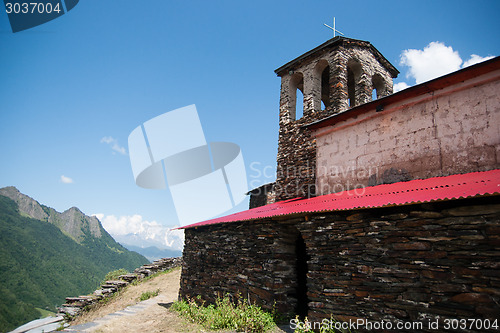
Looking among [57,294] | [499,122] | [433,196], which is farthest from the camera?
[57,294]

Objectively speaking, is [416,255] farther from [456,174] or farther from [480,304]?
[456,174]

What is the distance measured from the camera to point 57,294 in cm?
5284

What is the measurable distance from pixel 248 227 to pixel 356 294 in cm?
320

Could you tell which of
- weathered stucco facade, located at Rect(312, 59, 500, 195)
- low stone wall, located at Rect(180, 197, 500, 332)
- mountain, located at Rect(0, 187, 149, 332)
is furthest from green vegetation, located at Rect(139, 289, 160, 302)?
mountain, located at Rect(0, 187, 149, 332)

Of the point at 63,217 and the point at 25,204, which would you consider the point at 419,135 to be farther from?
the point at 63,217

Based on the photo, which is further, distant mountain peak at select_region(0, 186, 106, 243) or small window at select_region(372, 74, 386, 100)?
distant mountain peak at select_region(0, 186, 106, 243)

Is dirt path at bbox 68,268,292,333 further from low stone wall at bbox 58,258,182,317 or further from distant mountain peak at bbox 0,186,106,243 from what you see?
distant mountain peak at bbox 0,186,106,243

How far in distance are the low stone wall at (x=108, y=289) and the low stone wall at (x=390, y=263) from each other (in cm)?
995

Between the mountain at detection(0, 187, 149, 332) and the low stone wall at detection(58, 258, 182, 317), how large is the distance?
119 ft

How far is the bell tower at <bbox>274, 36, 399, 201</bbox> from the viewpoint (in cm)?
973

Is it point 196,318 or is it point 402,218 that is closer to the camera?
point 402,218

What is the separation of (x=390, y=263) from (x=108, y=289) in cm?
1402

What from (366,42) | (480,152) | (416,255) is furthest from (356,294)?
(366,42)

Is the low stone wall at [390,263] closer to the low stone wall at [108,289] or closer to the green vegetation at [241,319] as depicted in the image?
the green vegetation at [241,319]
